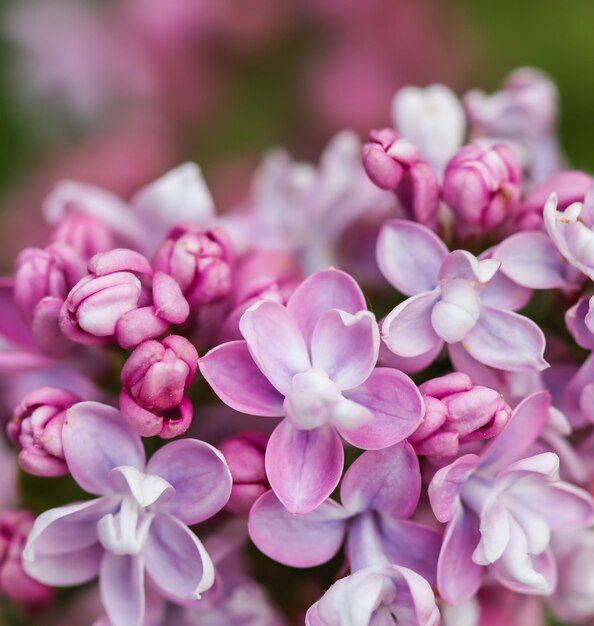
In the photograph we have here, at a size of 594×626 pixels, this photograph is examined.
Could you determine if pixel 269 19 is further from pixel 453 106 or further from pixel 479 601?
pixel 479 601

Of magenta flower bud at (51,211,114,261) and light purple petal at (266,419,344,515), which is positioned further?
magenta flower bud at (51,211,114,261)

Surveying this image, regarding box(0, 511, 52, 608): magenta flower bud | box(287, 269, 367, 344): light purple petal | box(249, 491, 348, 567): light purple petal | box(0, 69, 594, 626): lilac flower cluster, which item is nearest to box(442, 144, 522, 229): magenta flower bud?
box(0, 69, 594, 626): lilac flower cluster

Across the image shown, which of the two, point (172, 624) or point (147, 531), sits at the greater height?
point (147, 531)

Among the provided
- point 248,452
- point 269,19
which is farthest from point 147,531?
point 269,19

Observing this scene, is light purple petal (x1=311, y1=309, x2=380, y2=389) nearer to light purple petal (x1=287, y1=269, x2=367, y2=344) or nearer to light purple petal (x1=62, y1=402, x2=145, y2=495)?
light purple petal (x1=287, y1=269, x2=367, y2=344)

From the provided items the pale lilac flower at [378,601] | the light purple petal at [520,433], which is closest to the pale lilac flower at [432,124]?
the light purple petal at [520,433]

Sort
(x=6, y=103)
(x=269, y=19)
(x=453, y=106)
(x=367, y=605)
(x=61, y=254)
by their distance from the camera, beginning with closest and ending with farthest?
(x=367, y=605) < (x=61, y=254) < (x=453, y=106) < (x=269, y=19) < (x=6, y=103)
